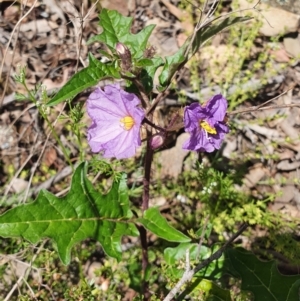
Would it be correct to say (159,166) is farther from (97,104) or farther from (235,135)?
(97,104)

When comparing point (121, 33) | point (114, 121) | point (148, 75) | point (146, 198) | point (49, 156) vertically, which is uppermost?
point (121, 33)

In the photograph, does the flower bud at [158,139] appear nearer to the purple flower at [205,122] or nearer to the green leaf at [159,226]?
the purple flower at [205,122]

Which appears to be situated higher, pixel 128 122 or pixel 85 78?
pixel 85 78

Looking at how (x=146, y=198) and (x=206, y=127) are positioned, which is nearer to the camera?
(x=206, y=127)

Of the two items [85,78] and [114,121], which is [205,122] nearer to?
[114,121]

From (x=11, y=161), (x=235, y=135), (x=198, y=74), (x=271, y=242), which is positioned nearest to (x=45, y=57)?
(x=11, y=161)

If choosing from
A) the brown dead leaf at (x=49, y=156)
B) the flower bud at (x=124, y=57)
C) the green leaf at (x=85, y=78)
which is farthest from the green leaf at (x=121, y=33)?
the brown dead leaf at (x=49, y=156)

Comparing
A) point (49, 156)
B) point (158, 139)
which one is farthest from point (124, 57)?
point (49, 156)
